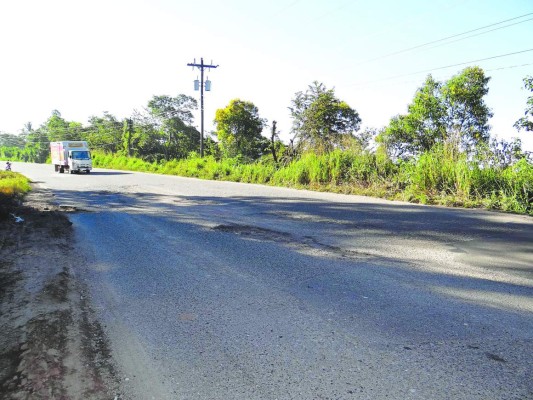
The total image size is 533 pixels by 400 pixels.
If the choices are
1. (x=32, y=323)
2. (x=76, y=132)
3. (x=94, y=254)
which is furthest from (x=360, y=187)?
(x=76, y=132)

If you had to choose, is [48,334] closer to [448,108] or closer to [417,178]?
[417,178]

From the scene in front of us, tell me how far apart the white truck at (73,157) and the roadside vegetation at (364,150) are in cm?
598

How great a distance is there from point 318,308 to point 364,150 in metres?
12.5

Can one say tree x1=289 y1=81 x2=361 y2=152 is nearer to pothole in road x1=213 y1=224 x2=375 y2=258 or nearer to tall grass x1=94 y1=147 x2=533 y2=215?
tall grass x1=94 y1=147 x2=533 y2=215

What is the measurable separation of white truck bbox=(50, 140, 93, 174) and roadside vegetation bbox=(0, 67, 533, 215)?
19.6 feet

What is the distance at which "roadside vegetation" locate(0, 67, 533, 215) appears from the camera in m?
10.5

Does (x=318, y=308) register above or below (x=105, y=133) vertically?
below

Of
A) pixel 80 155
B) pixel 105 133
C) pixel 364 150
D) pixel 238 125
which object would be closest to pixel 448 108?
pixel 364 150

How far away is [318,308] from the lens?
3.55m

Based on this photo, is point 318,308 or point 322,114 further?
point 322,114

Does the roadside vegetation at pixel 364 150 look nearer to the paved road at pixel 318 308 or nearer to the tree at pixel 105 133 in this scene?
the paved road at pixel 318 308

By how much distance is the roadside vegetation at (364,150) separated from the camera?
34.6 ft

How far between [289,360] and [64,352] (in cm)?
158

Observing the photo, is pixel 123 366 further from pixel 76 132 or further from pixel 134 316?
pixel 76 132
